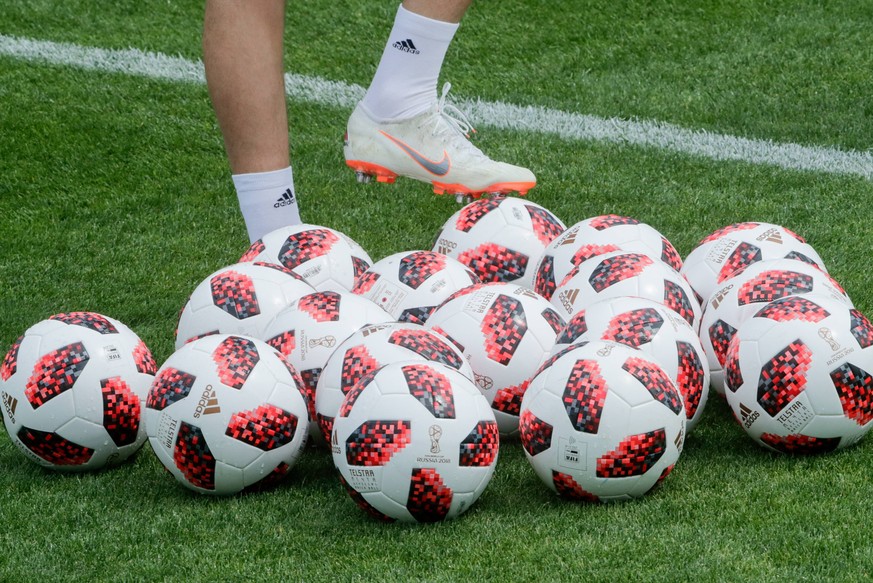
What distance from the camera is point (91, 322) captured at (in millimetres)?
4020

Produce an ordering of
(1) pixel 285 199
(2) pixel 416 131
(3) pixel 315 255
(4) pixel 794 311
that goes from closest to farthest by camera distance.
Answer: (4) pixel 794 311
(3) pixel 315 255
(1) pixel 285 199
(2) pixel 416 131

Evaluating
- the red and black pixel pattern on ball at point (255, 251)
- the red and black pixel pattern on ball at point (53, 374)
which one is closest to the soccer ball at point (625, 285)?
the red and black pixel pattern on ball at point (255, 251)

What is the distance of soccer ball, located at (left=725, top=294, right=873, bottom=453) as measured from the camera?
363 cm

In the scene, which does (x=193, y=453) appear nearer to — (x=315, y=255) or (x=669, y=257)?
(x=315, y=255)

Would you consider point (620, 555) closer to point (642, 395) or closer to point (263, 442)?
point (642, 395)

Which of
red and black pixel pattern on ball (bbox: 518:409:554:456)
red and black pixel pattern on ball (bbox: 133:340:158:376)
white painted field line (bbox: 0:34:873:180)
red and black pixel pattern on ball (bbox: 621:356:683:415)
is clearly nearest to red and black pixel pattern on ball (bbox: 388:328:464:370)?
red and black pixel pattern on ball (bbox: 518:409:554:456)

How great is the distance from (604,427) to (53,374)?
171 centimetres

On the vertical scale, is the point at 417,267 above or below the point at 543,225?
above

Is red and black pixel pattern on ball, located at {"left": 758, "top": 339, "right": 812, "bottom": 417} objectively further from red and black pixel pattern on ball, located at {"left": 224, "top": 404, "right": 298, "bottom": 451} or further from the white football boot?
the white football boot

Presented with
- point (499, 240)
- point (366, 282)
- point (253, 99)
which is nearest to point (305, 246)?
point (366, 282)

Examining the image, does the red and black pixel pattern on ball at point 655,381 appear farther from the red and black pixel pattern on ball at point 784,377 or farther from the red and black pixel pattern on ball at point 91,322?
the red and black pixel pattern on ball at point 91,322

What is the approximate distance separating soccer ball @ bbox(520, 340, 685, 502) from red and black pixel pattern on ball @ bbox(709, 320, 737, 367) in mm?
625

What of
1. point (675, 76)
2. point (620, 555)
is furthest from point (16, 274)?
point (675, 76)

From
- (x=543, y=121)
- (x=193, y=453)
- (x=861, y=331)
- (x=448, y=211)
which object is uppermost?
(x=861, y=331)
